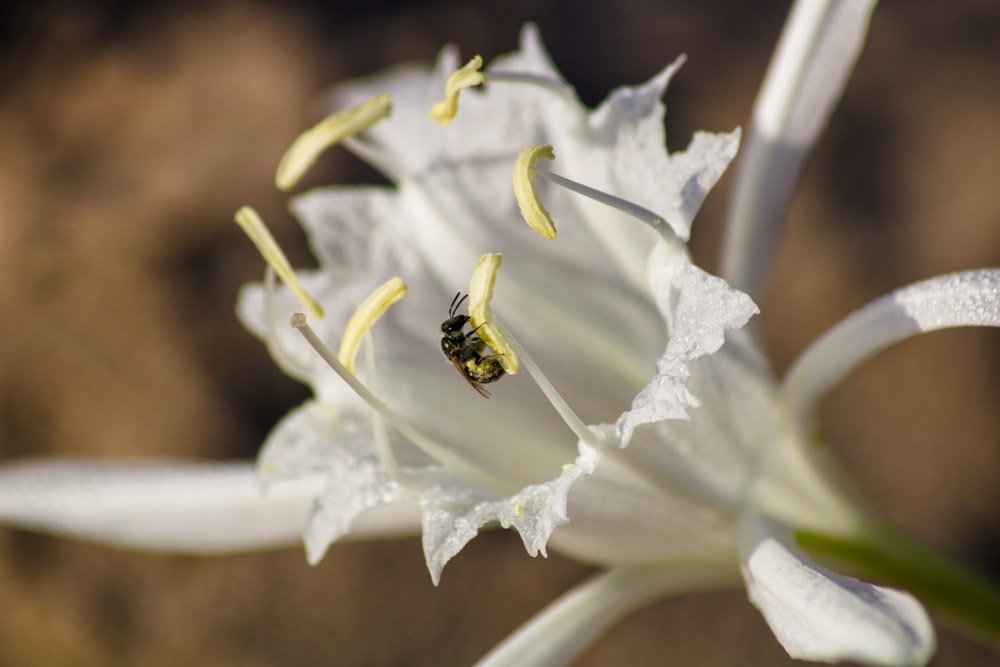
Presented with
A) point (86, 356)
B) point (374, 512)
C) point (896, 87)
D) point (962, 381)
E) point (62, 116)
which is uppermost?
point (62, 116)

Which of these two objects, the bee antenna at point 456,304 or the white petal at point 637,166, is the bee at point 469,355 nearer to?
the bee antenna at point 456,304

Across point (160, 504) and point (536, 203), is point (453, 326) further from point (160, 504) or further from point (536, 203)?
point (160, 504)

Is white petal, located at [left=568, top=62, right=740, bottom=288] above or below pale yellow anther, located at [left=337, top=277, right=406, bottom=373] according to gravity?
below

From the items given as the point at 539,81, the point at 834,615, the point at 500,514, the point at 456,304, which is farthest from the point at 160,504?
the point at 834,615

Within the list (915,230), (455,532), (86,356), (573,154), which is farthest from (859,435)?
(86,356)

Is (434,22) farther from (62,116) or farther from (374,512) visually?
(374,512)

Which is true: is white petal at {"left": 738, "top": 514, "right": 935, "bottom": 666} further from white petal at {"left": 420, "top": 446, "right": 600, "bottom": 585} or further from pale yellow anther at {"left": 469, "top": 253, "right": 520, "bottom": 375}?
pale yellow anther at {"left": 469, "top": 253, "right": 520, "bottom": 375}

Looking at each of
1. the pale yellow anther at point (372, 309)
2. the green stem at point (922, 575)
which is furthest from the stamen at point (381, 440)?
the green stem at point (922, 575)

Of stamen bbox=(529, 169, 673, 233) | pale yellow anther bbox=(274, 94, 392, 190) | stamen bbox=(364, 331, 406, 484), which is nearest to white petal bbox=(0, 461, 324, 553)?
stamen bbox=(364, 331, 406, 484)
